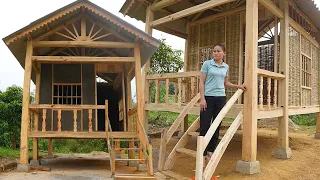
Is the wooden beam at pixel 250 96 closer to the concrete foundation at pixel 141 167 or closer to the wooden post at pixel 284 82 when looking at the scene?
the wooden post at pixel 284 82

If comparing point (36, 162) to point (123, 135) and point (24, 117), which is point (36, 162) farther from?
point (123, 135)

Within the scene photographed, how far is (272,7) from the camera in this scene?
9.21m

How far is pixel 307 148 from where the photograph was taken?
36.7 ft

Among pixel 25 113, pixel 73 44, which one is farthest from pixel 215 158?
pixel 25 113

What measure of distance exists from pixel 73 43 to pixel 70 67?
186 cm

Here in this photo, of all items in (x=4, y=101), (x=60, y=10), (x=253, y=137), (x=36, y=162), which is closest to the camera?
(x=253, y=137)

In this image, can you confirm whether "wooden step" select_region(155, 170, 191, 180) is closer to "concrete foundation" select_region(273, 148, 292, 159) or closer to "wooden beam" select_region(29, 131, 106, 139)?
"wooden beam" select_region(29, 131, 106, 139)

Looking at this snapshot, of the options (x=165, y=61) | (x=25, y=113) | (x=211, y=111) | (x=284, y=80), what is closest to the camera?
(x=211, y=111)

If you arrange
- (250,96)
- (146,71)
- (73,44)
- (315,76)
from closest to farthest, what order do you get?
(250,96), (73,44), (146,71), (315,76)

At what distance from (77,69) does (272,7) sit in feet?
20.6

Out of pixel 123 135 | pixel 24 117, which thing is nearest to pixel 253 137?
pixel 123 135

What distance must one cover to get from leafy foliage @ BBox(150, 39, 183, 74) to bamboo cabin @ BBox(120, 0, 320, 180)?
736 cm

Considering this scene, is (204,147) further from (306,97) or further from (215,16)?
(306,97)

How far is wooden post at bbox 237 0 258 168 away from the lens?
7.85 meters
